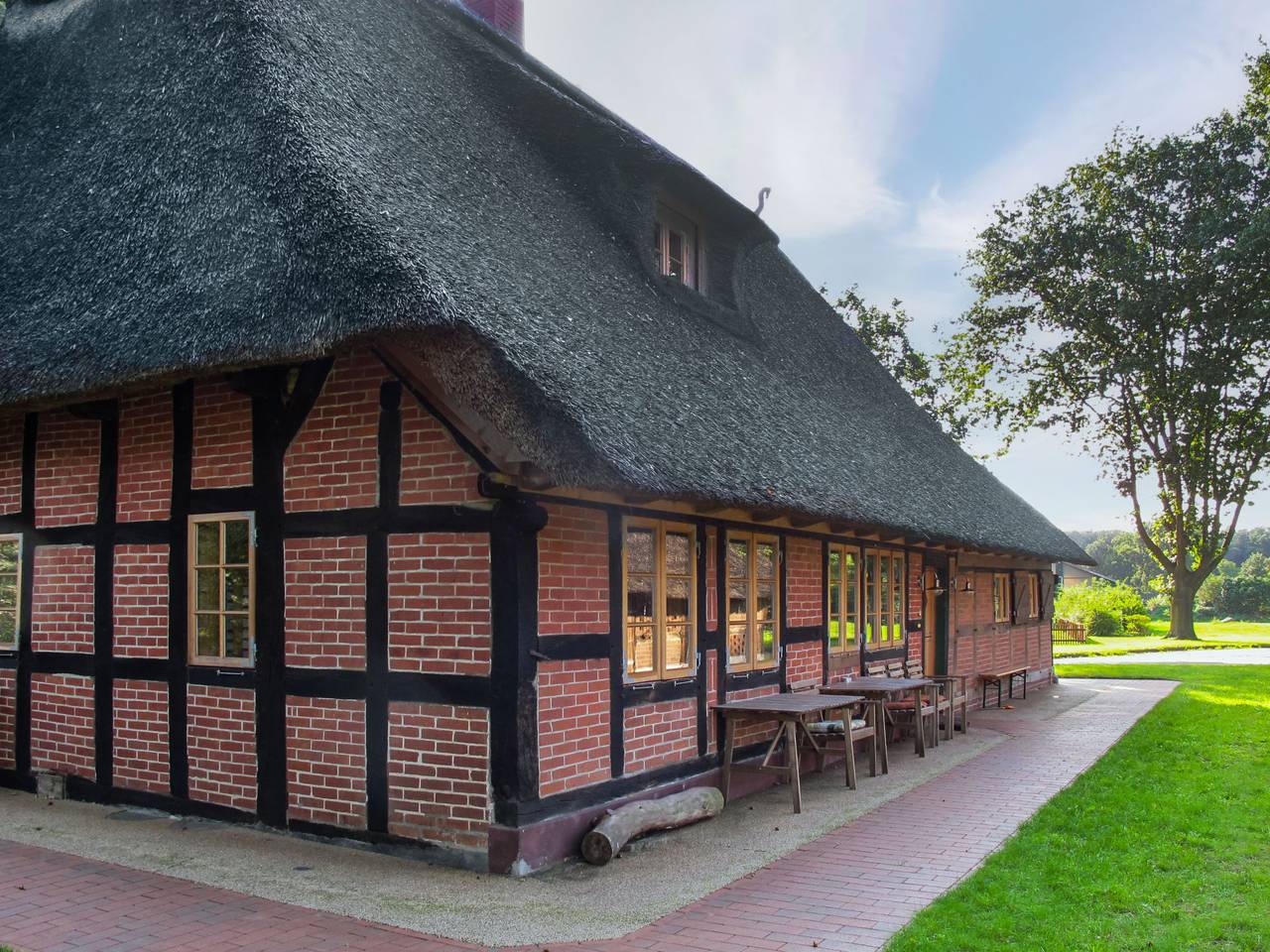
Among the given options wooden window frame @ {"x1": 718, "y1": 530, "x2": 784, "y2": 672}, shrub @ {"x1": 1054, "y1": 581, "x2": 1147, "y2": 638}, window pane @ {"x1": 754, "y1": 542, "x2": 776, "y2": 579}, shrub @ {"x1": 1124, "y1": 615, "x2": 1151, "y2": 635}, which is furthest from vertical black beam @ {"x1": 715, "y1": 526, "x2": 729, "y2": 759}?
shrub @ {"x1": 1124, "y1": 615, "x2": 1151, "y2": 635}

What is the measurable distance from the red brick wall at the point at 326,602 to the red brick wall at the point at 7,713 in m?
3.17

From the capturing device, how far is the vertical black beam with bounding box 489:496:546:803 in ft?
21.0

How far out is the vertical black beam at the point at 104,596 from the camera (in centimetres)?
815

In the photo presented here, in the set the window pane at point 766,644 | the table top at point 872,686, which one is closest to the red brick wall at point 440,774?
the window pane at point 766,644

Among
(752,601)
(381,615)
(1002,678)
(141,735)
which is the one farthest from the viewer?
(1002,678)

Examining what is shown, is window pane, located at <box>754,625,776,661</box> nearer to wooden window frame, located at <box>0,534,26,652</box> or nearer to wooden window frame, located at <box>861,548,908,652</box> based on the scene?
wooden window frame, located at <box>861,548,908,652</box>

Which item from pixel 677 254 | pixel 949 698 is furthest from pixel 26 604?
pixel 949 698

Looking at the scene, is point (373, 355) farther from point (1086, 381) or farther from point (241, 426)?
point (1086, 381)

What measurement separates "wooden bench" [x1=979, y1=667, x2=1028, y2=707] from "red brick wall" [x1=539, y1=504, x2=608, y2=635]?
10.3 m

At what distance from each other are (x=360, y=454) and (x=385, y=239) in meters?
1.52

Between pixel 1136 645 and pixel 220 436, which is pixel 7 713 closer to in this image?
pixel 220 436

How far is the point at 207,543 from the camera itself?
7.80 m

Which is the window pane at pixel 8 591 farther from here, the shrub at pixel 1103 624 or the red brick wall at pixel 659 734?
the shrub at pixel 1103 624

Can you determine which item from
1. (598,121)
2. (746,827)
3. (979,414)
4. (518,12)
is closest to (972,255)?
(979,414)
